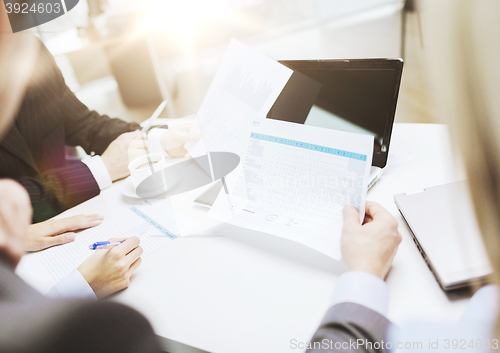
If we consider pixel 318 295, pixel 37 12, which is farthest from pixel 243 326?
pixel 37 12

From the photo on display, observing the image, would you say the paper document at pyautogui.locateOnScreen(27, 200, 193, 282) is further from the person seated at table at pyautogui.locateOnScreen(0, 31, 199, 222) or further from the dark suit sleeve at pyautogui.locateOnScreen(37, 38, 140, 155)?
the dark suit sleeve at pyautogui.locateOnScreen(37, 38, 140, 155)

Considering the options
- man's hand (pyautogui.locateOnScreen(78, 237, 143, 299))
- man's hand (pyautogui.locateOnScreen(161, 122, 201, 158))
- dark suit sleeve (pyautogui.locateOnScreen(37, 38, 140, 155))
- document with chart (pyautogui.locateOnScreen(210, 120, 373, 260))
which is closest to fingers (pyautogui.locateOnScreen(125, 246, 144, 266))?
man's hand (pyautogui.locateOnScreen(78, 237, 143, 299))

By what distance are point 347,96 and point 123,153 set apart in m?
0.66

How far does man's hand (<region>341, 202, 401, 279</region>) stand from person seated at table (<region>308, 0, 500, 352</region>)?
25mm

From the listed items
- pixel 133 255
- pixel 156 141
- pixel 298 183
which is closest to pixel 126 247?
pixel 133 255

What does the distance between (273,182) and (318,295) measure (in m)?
0.22

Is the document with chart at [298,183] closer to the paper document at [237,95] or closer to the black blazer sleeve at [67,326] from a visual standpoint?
the paper document at [237,95]

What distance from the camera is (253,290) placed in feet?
1.53

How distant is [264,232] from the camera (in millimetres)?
537

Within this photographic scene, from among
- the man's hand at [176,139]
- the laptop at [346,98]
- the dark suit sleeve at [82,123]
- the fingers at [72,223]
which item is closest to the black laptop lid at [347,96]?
the laptop at [346,98]

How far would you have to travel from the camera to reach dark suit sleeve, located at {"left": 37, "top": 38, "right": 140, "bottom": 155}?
44.5 inches

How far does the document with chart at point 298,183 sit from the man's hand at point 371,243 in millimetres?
19

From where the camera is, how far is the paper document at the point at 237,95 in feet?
2.13

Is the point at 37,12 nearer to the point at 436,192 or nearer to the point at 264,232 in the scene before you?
the point at 264,232
